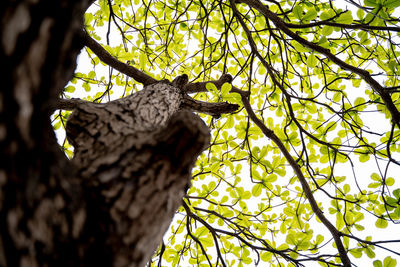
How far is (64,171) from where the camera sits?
0.60 m

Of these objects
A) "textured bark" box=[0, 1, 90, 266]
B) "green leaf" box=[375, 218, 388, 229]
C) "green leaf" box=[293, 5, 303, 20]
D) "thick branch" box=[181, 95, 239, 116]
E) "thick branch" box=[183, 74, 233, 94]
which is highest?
"green leaf" box=[293, 5, 303, 20]

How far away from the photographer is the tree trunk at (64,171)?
43 centimetres

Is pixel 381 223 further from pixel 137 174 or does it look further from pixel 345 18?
pixel 137 174

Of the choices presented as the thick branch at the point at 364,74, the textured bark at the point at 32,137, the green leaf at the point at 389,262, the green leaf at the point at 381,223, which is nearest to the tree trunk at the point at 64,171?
the textured bark at the point at 32,137

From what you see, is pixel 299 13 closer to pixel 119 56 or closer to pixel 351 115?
pixel 351 115

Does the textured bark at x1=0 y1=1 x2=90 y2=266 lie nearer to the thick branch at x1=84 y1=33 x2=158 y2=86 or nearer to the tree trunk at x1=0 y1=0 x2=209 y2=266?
the tree trunk at x1=0 y1=0 x2=209 y2=266

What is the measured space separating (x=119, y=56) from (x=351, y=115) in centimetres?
228

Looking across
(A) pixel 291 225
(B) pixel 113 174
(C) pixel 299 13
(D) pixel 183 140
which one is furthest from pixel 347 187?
(B) pixel 113 174

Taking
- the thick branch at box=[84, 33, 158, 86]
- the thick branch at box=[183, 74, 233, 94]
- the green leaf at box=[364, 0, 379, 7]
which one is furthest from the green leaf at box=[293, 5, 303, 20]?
the thick branch at box=[84, 33, 158, 86]

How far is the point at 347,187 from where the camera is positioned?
2.25 meters

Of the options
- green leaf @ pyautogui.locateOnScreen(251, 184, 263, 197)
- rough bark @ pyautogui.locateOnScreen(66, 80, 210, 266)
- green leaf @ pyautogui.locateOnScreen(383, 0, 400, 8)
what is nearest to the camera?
rough bark @ pyautogui.locateOnScreen(66, 80, 210, 266)

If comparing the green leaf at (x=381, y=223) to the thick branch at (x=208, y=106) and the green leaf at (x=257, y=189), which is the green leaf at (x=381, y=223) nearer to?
the green leaf at (x=257, y=189)

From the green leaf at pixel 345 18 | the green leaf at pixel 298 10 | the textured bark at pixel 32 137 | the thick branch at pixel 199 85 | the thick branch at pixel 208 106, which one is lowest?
the textured bark at pixel 32 137

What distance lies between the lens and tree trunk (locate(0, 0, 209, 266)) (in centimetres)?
43
